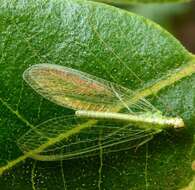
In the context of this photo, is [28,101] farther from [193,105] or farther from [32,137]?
[193,105]

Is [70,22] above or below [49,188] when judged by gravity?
above

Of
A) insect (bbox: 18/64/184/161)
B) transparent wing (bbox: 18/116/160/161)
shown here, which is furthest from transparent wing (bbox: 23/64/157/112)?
transparent wing (bbox: 18/116/160/161)

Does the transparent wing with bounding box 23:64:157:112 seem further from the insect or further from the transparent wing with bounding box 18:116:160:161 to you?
the transparent wing with bounding box 18:116:160:161

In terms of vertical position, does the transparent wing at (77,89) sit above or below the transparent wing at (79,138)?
above

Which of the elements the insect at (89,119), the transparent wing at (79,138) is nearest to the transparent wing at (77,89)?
the insect at (89,119)

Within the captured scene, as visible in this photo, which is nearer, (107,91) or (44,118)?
(44,118)

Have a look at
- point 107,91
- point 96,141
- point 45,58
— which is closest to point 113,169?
point 96,141

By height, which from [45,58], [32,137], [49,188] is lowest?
[49,188]

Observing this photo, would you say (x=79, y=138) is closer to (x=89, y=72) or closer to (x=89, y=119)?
(x=89, y=119)

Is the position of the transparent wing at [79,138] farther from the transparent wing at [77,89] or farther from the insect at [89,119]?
the transparent wing at [77,89]
